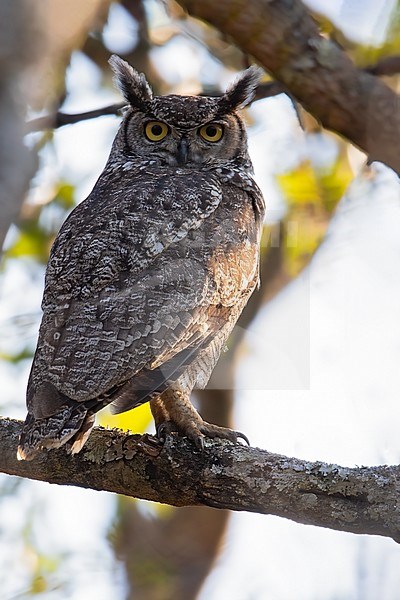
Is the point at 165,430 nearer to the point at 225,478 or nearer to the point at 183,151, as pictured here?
the point at 225,478

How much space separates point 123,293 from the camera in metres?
3.20

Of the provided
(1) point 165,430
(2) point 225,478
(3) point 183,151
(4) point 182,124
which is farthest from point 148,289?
(4) point 182,124

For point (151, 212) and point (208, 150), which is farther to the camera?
point (208, 150)

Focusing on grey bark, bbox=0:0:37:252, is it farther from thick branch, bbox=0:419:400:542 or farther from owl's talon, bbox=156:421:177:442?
owl's talon, bbox=156:421:177:442

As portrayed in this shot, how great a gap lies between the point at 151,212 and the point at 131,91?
3.86 ft

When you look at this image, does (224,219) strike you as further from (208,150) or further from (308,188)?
(308,188)

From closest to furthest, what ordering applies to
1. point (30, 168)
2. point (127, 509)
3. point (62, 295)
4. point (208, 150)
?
point (30, 168), point (62, 295), point (208, 150), point (127, 509)

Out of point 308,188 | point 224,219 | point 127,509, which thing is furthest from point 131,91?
point 127,509

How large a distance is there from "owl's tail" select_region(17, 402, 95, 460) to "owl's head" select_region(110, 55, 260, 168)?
170 cm

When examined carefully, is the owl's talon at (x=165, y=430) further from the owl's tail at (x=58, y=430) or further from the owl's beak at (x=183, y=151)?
the owl's beak at (x=183, y=151)

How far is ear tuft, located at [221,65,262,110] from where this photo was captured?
4359 millimetres

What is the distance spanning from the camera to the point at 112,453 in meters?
3.23

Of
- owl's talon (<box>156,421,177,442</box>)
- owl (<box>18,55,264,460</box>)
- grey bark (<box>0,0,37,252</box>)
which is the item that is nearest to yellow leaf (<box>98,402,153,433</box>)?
owl (<box>18,55,264,460</box>)

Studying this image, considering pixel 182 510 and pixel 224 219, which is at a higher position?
pixel 224 219
